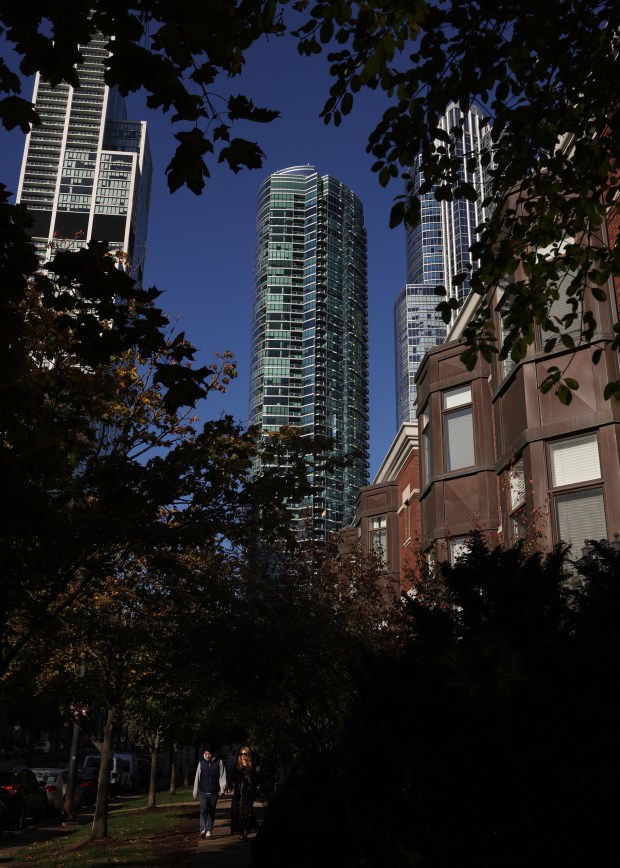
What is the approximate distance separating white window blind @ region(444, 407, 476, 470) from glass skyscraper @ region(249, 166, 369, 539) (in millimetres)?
137016

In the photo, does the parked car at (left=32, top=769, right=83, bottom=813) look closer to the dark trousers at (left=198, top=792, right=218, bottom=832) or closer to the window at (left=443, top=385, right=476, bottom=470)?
the dark trousers at (left=198, top=792, right=218, bottom=832)

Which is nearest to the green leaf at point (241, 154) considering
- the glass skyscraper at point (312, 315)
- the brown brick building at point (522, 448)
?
the brown brick building at point (522, 448)

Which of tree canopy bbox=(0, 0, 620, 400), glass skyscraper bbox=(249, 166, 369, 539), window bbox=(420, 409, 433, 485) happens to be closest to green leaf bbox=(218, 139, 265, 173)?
tree canopy bbox=(0, 0, 620, 400)

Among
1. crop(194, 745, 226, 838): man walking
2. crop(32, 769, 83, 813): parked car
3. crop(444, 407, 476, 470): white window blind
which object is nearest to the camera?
crop(194, 745, 226, 838): man walking

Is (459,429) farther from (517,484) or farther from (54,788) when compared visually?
(54,788)

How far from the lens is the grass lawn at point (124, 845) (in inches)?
540

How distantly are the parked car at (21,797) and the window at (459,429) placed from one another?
1498cm

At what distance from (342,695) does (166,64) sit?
11.3 meters

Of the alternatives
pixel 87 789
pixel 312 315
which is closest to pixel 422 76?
pixel 87 789

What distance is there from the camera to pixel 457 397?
71.2 ft

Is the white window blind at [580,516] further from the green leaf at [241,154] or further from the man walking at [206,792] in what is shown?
the green leaf at [241,154]

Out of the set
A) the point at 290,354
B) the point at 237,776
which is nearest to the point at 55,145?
the point at 290,354

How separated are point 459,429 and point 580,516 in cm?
587

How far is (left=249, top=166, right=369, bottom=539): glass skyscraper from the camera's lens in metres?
168
